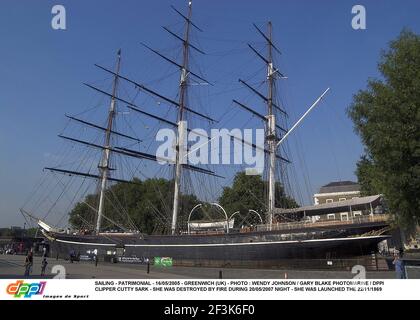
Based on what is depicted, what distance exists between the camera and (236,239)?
121 feet

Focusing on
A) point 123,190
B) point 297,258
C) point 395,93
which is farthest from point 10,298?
point 123,190

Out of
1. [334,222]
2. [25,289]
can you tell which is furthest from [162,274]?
[334,222]

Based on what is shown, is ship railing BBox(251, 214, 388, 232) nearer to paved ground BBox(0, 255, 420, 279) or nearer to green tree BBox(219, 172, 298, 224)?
paved ground BBox(0, 255, 420, 279)

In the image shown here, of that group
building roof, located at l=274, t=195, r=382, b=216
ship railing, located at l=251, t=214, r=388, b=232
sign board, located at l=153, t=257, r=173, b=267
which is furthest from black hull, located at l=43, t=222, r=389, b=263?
building roof, located at l=274, t=195, r=382, b=216

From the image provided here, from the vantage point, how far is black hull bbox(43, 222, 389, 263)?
31719mm

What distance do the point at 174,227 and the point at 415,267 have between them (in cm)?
3529

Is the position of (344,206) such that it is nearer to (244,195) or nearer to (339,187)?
(244,195)

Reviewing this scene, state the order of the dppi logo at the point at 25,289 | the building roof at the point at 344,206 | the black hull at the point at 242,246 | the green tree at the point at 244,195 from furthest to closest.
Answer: the green tree at the point at 244,195
the building roof at the point at 344,206
the black hull at the point at 242,246
the dppi logo at the point at 25,289

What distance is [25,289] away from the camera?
9.30 m

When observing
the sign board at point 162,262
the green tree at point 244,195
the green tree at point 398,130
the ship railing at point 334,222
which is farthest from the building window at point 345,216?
the green tree at point 244,195

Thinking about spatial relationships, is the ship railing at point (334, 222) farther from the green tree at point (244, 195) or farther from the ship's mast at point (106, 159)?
the green tree at point (244, 195)

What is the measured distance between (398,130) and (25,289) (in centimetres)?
1795

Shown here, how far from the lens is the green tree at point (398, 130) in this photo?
20.0m

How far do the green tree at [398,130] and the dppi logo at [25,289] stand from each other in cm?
1731
